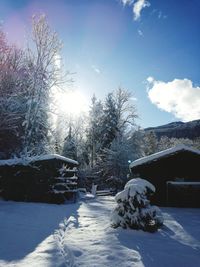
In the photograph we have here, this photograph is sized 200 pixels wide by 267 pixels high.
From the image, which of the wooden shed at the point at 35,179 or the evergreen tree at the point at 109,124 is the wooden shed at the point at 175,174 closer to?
the wooden shed at the point at 35,179

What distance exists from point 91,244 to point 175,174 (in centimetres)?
1104

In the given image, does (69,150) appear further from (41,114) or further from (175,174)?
(175,174)

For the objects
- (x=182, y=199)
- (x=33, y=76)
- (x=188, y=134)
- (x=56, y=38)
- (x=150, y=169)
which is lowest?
(x=182, y=199)

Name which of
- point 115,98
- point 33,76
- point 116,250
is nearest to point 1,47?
point 33,76

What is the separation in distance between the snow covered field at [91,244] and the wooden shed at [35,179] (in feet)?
19.8

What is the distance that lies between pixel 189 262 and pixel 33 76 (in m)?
19.5

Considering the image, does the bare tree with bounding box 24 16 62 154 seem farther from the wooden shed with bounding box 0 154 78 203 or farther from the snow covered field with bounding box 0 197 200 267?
the snow covered field with bounding box 0 197 200 267

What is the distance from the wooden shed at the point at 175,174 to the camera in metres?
17.0

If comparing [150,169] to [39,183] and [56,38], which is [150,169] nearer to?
[39,183]

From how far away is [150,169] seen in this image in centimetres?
1759

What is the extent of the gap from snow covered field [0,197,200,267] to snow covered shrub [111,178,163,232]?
0.29 metres

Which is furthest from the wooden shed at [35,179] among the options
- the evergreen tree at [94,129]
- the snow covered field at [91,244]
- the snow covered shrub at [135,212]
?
the evergreen tree at [94,129]

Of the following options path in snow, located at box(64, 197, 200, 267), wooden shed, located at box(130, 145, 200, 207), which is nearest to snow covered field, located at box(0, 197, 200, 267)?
path in snow, located at box(64, 197, 200, 267)

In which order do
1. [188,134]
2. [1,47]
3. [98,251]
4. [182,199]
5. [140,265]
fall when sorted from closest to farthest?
1. [140,265]
2. [98,251]
3. [182,199]
4. [1,47]
5. [188,134]
